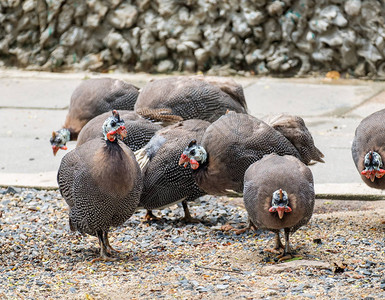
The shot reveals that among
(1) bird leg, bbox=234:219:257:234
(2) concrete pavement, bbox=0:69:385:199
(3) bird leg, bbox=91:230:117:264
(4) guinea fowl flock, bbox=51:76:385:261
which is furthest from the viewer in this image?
(2) concrete pavement, bbox=0:69:385:199

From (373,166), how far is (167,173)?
1307mm

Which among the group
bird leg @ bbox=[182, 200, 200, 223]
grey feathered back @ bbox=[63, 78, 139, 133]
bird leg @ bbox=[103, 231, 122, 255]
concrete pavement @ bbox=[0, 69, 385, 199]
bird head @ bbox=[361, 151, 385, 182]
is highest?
bird head @ bbox=[361, 151, 385, 182]

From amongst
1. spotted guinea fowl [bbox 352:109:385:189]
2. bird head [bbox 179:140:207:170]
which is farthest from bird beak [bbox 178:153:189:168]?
spotted guinea fowl [bbox 352:109:385:189]

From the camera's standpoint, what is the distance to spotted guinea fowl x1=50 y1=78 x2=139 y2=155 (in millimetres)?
6031

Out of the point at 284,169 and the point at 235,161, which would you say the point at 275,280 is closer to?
the point at 284,169

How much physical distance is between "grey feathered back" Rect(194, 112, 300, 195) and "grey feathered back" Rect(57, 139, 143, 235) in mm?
582

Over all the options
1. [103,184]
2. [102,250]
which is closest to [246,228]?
[102,250]

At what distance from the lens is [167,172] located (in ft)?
16.2

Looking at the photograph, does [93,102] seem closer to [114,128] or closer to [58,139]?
[58,139]

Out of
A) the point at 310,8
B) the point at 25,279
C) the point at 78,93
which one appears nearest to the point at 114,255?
the point at 25,279

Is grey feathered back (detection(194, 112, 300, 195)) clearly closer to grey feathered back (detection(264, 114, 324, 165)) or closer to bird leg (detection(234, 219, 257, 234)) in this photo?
grey feathered back (detection(264, 114, 324, 165))

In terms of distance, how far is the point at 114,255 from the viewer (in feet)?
14.5

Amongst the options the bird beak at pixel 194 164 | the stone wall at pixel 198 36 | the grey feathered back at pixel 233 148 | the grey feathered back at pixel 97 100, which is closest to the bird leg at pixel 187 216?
the grey feathered back at pixel 233 148

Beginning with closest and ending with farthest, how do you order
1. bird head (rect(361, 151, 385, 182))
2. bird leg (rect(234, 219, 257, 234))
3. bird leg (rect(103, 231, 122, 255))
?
1. bird leg (rect(103, 231, 122, 255))
2. bird head (rect(361, 151, 385, 182))
3. bird leg (rect(234, 219, 257, 234))
